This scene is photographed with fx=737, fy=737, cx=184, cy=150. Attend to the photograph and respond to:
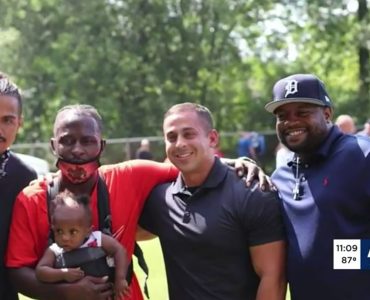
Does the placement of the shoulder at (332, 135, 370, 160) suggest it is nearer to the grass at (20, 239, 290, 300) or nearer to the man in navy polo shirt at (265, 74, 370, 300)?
the man in navy polo shirt at (265, 74, 370, 300)

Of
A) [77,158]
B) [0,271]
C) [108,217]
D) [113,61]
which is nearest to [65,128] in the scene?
[77,158]

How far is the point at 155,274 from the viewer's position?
10.0 metres

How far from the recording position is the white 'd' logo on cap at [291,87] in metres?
4.48

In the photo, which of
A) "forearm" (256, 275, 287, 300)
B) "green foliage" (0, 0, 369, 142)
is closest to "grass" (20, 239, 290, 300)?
"forearm" (256, 275, 287, 300)

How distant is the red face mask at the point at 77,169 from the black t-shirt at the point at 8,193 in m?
0.35

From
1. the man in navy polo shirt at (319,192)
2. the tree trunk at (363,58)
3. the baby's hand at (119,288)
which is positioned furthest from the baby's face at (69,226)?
the tree trunk at (363,58)

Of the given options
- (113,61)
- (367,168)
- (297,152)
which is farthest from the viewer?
(113,61)

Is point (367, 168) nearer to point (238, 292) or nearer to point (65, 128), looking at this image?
point (238, 292)

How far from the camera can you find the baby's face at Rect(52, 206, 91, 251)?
14.1 feet

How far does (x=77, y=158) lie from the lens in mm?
4355

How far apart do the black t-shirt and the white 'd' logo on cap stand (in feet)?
5.59

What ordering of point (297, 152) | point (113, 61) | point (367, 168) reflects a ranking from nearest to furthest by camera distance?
point (367, 168)
point (297, 152)
point (113, 61)

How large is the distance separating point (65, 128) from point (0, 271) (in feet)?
3.12
